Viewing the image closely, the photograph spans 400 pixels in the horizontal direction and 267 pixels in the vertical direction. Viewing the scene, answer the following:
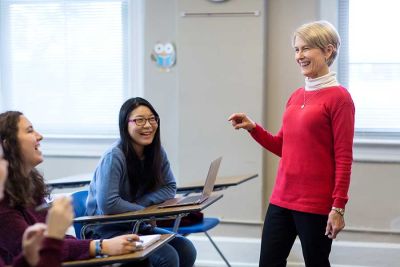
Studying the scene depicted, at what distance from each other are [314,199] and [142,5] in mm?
2536

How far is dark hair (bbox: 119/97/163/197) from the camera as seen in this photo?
3.11 metres

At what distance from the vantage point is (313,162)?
2.52 meters

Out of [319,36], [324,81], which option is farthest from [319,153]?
[319,36]

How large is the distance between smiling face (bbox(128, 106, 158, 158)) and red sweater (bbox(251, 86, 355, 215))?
835mm

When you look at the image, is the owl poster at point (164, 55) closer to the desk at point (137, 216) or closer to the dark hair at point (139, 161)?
the dark hair at point (139, 161)

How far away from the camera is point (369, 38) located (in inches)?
166

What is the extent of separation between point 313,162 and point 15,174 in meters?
1.18

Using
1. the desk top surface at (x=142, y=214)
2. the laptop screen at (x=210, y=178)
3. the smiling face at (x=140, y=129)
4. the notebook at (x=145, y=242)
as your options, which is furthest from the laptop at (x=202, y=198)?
the notebook at (x=145, y=242)

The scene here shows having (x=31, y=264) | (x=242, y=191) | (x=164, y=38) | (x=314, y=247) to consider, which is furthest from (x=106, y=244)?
(x=164, y=38)

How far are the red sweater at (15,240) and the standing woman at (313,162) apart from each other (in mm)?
863

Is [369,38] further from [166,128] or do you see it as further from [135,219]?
[135,219]

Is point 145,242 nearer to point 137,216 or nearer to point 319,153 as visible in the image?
point 137,216

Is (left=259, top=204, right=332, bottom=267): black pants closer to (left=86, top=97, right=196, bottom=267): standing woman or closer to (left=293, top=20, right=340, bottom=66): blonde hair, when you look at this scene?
(left=86, top=97, right=196, bottom=267): standing woman

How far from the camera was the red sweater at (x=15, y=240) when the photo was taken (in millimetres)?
2062
